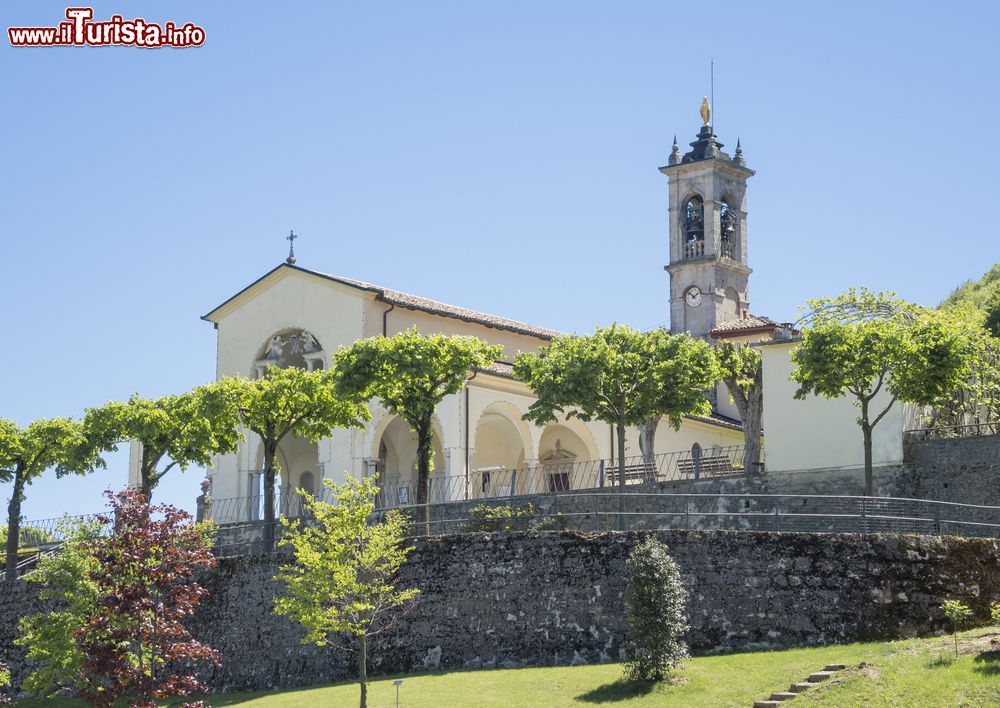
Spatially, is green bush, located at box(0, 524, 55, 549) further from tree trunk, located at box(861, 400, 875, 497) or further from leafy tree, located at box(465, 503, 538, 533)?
tree trunk, located at box(861, 400, 875, 497)

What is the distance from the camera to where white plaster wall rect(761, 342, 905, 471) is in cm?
4100

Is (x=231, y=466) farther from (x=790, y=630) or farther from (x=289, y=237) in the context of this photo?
(x=790, y=630)

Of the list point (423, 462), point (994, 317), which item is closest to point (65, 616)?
point (423, 462)

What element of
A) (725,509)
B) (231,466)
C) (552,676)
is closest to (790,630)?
(552,676)

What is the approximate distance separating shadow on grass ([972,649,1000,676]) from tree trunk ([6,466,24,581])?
28.3m

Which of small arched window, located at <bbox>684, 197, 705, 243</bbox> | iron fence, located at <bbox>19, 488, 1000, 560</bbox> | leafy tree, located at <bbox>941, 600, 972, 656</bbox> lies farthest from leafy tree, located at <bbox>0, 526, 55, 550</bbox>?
small arched window, located at <bbox>684, 197, 705, 243</bbox>

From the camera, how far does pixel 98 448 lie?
4700 centimetres

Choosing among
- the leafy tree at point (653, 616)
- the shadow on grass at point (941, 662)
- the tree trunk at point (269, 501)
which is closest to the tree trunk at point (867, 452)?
the leafy tree at point (653, 616)

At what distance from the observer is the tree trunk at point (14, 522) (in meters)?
44.5

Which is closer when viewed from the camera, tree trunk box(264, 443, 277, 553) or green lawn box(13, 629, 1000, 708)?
green lawn box(13, 629, 1000, 708)

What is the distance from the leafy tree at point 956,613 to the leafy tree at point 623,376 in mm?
12864

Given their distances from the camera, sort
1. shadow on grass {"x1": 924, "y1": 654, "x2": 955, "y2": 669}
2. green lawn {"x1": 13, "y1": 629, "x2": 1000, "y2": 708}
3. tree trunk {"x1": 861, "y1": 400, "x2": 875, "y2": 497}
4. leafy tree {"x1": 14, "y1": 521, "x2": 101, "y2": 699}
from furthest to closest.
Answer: tree trunk {"x1": 861, "y1": 400, "x2": 875, "y2": 497} < leafy tree {"x1": 14, "y1": 521, "x2": 101, "y2": 699} < shadow on grass {"x1": 924, "y1": 654, "x2": 955, "y2": 669} < green lawn {"x1": 13, "y1": 629, "x2": 1000, "y2": 708}

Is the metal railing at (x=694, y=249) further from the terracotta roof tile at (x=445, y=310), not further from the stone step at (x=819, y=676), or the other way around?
the stone step at (x=819, y=676)

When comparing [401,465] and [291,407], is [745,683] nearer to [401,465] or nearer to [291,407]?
[291,407]
